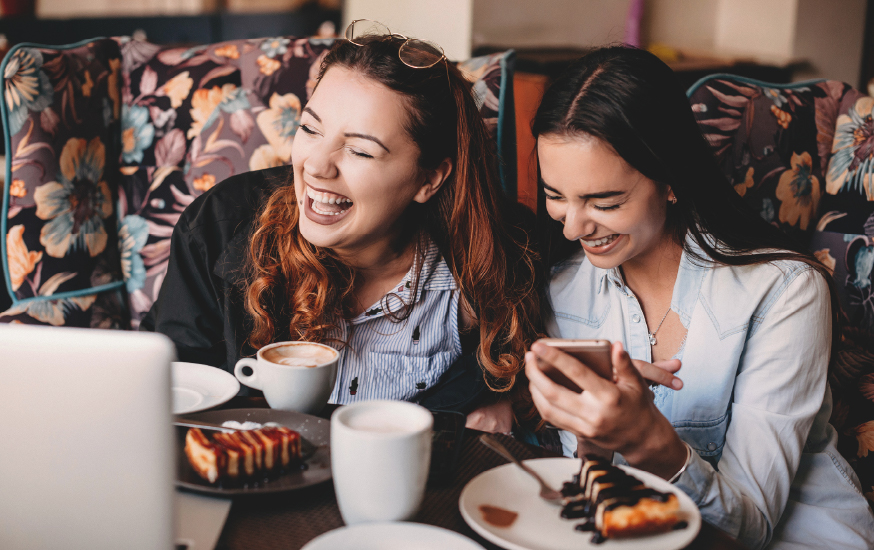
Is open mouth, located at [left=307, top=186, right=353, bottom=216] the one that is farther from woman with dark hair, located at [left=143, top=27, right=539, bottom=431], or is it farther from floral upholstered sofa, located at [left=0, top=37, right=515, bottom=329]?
floral upholstered sofa, located at [left=0, top=37, right=515, bottom=329]

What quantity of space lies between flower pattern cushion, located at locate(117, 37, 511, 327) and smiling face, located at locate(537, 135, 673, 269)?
73 centimetres

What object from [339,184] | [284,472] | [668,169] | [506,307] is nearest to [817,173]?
[668,169]

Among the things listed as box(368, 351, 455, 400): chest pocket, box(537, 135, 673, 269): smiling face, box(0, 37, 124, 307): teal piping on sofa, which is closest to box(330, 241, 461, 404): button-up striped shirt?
box(368, 351, 455, 400): chest pocket

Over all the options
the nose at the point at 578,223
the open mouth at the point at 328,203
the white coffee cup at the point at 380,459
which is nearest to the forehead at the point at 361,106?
the open mouth at the point at 328,203

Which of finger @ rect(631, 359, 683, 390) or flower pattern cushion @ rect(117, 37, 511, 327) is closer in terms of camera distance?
finger @ rect(631, 359, 683, 390)

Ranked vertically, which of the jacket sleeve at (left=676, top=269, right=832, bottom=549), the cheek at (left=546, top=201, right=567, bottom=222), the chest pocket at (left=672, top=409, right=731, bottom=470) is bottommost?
the chest pocket at (left=672, top=409, right=731, bottom=470)

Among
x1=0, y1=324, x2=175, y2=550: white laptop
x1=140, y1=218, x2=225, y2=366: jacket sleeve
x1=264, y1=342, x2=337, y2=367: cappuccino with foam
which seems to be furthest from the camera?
x1=140, y1=218, x2=225, y2=366: jacket sleeve

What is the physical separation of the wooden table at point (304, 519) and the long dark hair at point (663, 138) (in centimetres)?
64

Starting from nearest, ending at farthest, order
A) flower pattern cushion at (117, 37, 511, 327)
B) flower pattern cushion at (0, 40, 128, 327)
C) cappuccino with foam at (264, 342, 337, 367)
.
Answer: cappuccino with foam at (264, 342, 337, 367), flower pattern cushion at (0, 40, 128, 327), flower pattern cushion at (117, 37, 511, 327)

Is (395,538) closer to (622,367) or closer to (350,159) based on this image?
(622,367)

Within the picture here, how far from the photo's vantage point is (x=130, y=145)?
1974 mm

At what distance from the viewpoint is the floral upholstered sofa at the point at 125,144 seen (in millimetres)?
1792

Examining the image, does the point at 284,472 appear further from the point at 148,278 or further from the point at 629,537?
the point at 148,278

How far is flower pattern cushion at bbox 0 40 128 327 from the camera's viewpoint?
1.76m
